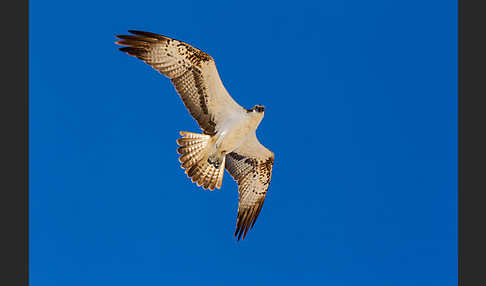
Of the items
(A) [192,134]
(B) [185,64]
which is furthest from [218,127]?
(B) [185,64]

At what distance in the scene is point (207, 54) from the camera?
10.0 metres

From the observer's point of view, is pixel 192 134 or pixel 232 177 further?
pixel 232 177

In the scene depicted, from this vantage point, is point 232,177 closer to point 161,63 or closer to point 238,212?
point 238,212

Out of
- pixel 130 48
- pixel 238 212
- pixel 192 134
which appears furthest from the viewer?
pixel 238 212

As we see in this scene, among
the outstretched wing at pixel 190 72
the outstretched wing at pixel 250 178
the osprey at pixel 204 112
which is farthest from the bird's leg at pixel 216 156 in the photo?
the outstretched wing at pixel 250 178

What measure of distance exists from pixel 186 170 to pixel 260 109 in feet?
5.31

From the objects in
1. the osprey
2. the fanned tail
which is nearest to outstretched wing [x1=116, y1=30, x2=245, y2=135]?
the osprey

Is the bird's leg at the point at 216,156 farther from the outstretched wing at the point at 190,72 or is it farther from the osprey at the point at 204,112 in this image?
the outstretched wing at the point at 190,72

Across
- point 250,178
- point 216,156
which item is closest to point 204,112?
point 216,156

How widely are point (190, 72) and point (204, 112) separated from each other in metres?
0.84

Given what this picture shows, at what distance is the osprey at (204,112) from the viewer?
391 inches

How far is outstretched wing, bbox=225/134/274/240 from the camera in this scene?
11500mm

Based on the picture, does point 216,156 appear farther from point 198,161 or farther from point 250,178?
point 250,178

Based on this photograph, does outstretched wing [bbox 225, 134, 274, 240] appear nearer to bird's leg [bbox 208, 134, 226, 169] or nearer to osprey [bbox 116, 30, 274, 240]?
osprey [bbox 116, 30, 274, 240]
